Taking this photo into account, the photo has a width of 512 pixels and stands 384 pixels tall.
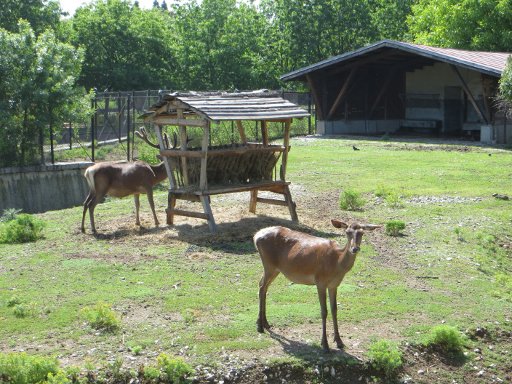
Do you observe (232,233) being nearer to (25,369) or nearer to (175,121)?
(175,121)

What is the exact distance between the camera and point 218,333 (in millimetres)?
10453

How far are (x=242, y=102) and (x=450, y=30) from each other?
3085cm

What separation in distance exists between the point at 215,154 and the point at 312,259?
→ 6.43 metres

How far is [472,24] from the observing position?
43.9 meters

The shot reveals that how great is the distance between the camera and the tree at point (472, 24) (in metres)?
41.8

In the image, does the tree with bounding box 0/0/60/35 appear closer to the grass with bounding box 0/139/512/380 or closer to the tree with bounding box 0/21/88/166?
the tree with bounding box 0/21/88/166

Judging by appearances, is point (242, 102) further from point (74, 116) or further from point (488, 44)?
point (488, 44)

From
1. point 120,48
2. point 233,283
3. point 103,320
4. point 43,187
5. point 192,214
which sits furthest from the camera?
point 120,48

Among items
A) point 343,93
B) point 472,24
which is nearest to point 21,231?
point 343,93

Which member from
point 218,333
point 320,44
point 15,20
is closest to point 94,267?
point 218,333

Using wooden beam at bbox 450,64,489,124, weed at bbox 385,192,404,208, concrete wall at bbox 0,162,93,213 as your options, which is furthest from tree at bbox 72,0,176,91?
weed at bbox 385,192,404,208

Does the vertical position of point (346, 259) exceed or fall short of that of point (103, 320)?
it exceeds it

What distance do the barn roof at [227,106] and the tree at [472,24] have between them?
2718 centimetres

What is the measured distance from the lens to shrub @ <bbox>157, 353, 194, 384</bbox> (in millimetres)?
9273
